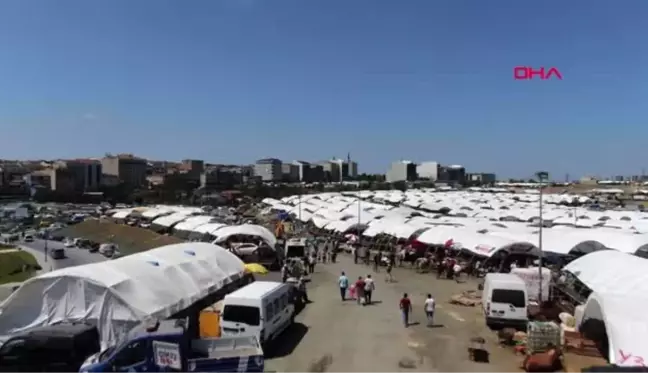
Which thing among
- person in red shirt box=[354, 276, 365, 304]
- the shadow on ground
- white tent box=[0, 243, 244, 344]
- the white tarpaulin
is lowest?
the shadow on ground

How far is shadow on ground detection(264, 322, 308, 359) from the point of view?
48.2ft

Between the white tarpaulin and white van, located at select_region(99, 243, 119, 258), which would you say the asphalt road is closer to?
white van, located at select_region(99, 243, 119, 258)

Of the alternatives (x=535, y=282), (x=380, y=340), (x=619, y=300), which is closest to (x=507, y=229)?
(x=535, y=282)

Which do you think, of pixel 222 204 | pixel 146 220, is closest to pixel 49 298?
pixel 146 220

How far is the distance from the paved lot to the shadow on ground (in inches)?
1.0

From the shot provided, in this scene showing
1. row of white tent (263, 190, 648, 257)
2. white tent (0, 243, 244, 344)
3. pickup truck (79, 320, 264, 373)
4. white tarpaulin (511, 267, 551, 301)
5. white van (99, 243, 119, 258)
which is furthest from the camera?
white van (99, 243, 119, 258)

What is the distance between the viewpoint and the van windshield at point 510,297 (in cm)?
1666

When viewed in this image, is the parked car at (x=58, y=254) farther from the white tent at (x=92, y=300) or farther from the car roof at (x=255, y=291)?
the car roof at (x=255, y=291)

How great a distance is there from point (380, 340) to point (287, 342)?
2538 mm

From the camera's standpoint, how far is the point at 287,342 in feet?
51.8

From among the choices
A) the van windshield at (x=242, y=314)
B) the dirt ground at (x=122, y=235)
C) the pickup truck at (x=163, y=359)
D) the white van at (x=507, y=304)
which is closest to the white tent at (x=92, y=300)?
the van windshield at (x=242, y=314)

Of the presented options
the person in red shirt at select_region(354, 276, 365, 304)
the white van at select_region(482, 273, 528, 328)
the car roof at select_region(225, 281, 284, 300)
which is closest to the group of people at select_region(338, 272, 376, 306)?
the person in red shirt at select_region(354, 276, 365, 304)

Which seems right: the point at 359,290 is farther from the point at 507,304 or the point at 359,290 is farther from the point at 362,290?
the point at 507,304

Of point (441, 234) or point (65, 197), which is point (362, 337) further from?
point (65, 197)
